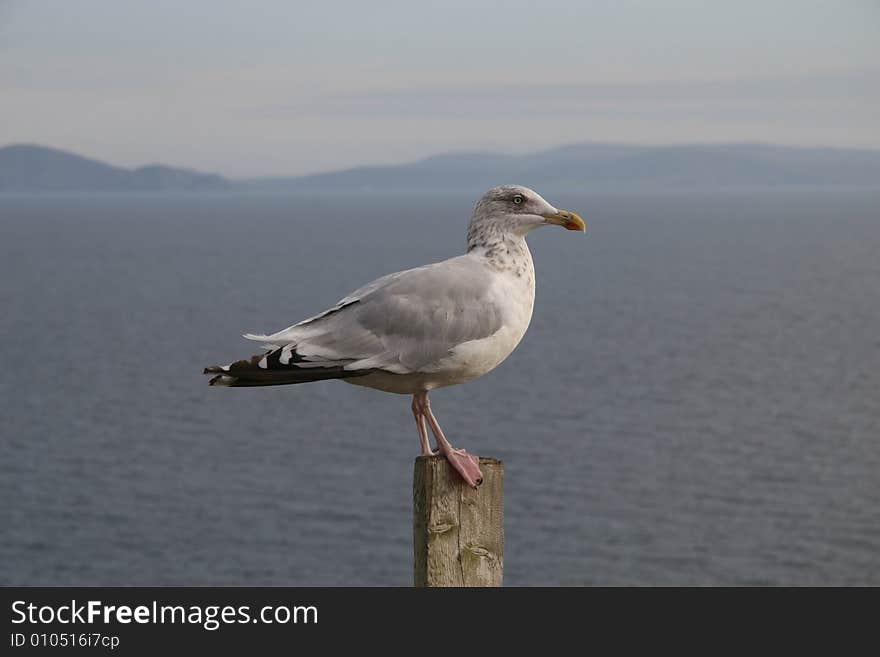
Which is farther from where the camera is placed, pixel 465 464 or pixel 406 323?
pixel 406 323

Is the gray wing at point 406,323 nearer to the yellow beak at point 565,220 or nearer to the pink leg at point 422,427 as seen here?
the pink leg at point 422,427

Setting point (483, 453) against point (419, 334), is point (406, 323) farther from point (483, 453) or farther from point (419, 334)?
point (483, 453)

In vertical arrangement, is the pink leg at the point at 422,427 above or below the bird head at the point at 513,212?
below

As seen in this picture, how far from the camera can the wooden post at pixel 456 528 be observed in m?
8.91

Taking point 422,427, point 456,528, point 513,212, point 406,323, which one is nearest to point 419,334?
point 406,323

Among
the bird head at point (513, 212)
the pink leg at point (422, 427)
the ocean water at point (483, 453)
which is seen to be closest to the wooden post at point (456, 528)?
the pink leg at point (422, 427)

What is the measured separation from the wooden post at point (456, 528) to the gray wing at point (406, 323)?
2.81 ft

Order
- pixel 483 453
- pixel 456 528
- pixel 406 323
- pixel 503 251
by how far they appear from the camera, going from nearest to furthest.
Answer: pixel 456 528 < pixel 406 323 < pixel 503 251 < pixel 483 453

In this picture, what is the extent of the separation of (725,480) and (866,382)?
28.4m

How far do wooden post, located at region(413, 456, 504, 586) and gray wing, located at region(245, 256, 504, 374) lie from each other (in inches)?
33.7

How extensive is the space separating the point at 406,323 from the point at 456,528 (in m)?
1.55

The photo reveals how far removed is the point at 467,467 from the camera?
9031mm
